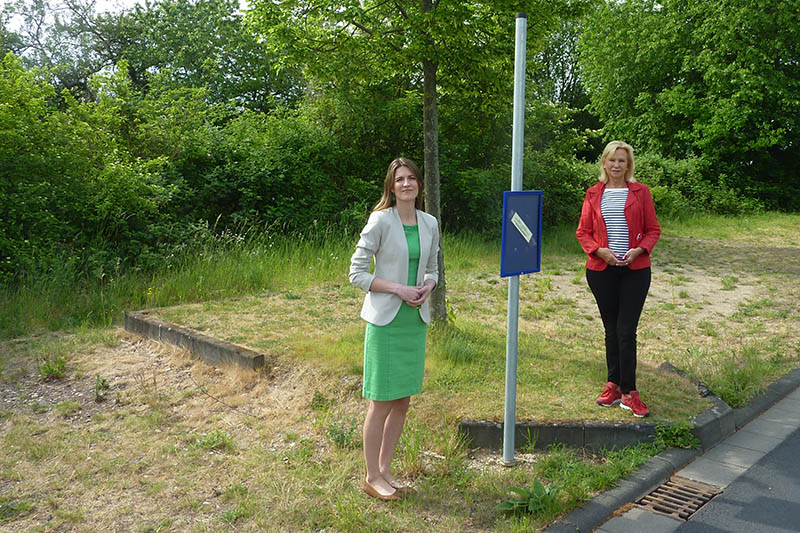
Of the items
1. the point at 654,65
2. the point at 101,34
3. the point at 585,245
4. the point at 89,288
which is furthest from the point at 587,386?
the point at 101,34

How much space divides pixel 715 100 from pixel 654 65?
3.40m

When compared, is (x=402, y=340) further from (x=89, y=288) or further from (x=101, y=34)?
(x=101, y=34)

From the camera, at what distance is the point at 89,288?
9.15m

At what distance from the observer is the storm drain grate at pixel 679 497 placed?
154 inches

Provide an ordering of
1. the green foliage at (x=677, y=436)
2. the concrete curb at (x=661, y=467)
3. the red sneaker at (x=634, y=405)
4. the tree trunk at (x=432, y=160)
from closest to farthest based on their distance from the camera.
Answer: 1. the concrete curb at (x=661, y=467)
2. the green foliage at (x=677, y=436)
3. the red sneaker at (x=634, y=405)
4. the tree trunk at (x=432, y=160)

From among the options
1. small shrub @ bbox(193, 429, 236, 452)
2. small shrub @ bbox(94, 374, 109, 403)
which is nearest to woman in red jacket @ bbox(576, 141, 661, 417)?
small shrub @ bbox(193, 429, 236, 452)

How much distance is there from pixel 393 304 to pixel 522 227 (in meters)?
0.94

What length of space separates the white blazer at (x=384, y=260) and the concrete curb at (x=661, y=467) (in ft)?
4.40

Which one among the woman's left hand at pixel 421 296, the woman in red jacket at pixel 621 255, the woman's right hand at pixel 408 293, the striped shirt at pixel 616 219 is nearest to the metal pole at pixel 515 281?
the woman's left hand at pixel 421 296

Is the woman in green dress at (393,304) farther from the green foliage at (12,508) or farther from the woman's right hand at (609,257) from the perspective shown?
the green foliage at (12,508)

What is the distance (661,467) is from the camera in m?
4.34

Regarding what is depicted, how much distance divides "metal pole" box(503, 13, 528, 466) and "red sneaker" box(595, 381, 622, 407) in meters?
1.03

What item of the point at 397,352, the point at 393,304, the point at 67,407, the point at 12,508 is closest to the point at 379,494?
the point at 397,352

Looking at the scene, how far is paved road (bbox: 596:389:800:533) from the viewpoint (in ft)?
12.2
